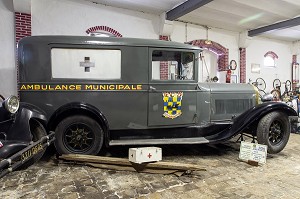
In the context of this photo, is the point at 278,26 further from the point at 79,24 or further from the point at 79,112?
the point at 79,112

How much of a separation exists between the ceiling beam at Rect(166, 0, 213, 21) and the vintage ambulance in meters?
2.76

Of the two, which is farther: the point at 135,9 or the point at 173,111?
the point at 135,9

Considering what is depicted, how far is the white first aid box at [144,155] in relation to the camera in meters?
2.69

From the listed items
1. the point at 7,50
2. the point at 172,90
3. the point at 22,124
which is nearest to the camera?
the point at 22,124

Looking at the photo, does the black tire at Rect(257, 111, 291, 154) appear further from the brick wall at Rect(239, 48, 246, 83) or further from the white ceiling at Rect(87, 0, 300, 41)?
the brick wall at Rect(239, 48, 246, 83)

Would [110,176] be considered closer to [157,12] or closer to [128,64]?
[128,64]

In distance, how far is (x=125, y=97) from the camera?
10.8ft

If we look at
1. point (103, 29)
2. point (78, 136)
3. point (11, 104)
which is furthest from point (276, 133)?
point (103, 29)

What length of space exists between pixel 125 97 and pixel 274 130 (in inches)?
95.3

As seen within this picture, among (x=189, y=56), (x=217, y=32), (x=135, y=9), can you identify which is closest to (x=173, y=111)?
(x=189, y=56)

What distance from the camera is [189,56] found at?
3506mm

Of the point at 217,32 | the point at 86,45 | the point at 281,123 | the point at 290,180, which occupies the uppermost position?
the point at 217,32

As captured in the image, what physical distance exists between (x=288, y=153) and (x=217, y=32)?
5.89 m

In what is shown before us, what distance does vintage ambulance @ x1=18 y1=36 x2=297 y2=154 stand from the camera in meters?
3.06
